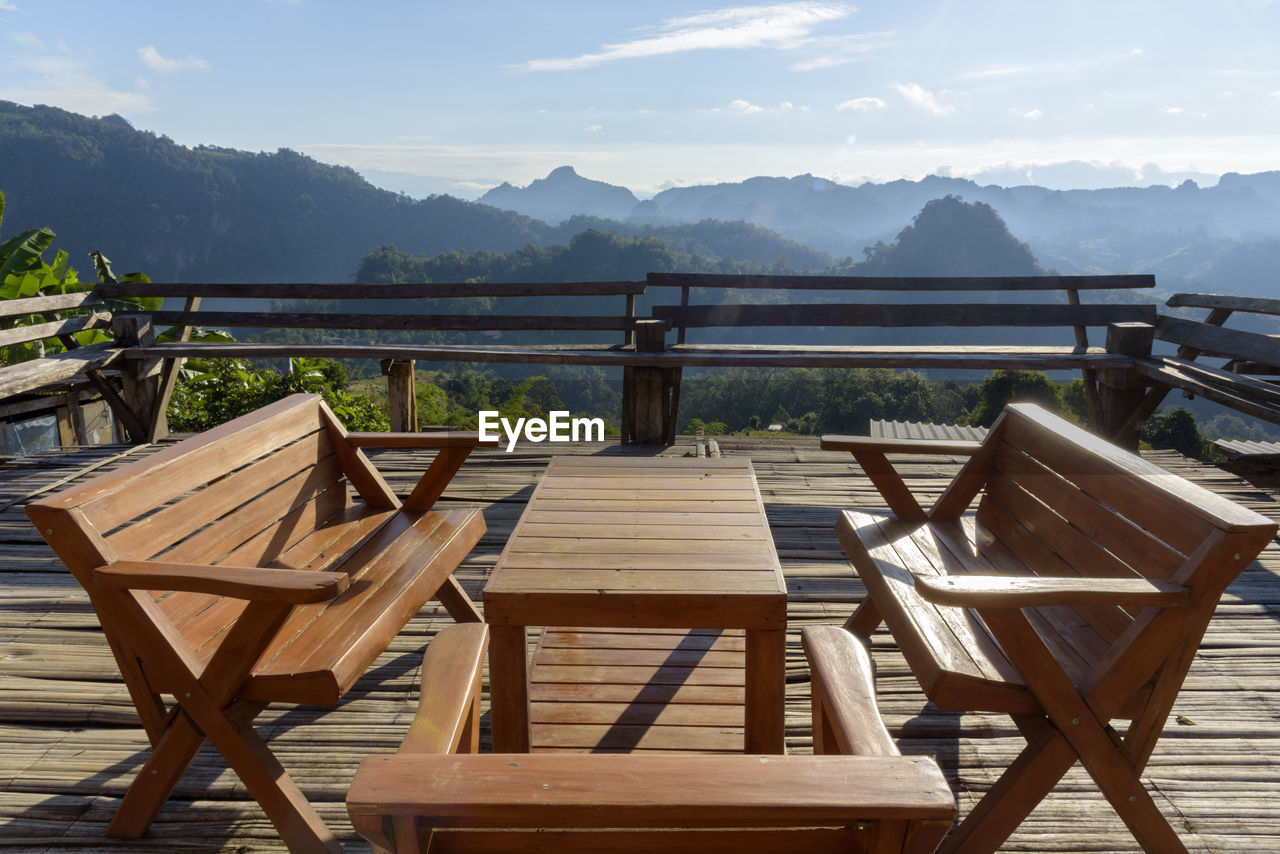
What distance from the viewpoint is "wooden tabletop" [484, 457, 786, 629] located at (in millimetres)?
1785

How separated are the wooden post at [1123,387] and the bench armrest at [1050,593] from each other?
375cm

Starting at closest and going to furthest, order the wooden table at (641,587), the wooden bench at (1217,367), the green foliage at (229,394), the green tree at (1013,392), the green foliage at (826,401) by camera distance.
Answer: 1. the wooden table at (641,587)
2. the wooden bench at (1217,367)
3. the green foliage at (229,394)
4. the green tree at (1013,392)
5. the green foliage at (826,401)

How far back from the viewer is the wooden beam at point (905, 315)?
4.82 meters

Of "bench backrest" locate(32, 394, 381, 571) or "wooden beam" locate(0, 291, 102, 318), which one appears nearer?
"bench backrest" locate(32, 394, 381, 571)

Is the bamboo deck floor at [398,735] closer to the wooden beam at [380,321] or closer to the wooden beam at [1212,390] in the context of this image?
the wooden beam at [1212,390]

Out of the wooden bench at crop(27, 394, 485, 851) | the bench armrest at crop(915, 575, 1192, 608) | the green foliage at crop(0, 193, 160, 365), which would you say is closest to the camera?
the bench armrest at crop(915, 575, 1192, 608)

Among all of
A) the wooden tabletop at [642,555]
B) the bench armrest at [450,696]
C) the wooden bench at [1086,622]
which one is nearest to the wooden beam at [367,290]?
the wooden tabletop at [642,555]

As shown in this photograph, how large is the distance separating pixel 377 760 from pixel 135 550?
1111mm

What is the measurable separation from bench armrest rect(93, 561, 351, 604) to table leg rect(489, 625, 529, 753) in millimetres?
454

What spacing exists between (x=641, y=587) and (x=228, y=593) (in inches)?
34.6

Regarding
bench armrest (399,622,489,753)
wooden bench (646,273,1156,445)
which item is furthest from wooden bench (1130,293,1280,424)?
bench armrest (399,622,489,753)

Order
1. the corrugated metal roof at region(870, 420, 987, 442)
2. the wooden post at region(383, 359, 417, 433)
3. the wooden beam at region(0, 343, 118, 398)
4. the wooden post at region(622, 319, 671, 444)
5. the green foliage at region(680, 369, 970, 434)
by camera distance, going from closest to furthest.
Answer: the wooden beam at region(0, 343, 118, 398), the wooden post at region(622, 319, 671, 444), the wooden post at region(383, 359, 417, 433), the corrugated metal roof at region(870, 420, 987, 442), the green foliage at region(680, 369, 970, 434)

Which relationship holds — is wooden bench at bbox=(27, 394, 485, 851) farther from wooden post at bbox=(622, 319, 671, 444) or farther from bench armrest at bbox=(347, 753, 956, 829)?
wooden post at bbox=(622, 319, 671, 444)

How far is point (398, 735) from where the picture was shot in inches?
84.4
